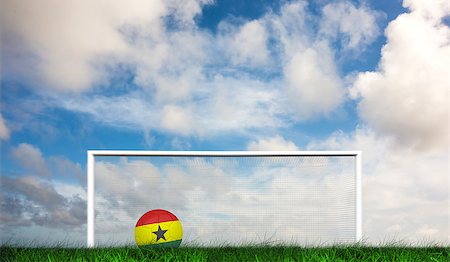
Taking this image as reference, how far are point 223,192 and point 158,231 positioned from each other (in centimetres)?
158

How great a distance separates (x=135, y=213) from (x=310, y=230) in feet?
9.39

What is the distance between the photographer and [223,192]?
314 inches

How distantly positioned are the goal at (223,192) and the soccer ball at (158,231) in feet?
3.11

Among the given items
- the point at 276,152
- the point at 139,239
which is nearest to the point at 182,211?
the point at 139,239

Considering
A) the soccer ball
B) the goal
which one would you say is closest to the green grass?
the soccer ball

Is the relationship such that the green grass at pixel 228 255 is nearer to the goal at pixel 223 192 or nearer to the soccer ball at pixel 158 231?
the soccer ball at pixel 158 231

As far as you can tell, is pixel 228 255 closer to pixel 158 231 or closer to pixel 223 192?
pixel 158 231

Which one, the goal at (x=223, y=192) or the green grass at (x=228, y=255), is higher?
the goal at (x=223, y=192)

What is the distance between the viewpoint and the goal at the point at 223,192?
26.0 ft

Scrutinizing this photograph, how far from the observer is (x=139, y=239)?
6805 mm

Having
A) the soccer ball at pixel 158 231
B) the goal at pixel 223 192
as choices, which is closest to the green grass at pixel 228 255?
the soccer ball at pixel 158 231

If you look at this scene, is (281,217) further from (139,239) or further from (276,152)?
(139,239)

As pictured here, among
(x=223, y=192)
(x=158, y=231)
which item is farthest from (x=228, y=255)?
(x=223, y=192)

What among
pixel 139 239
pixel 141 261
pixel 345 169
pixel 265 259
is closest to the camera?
pixel 141 261
